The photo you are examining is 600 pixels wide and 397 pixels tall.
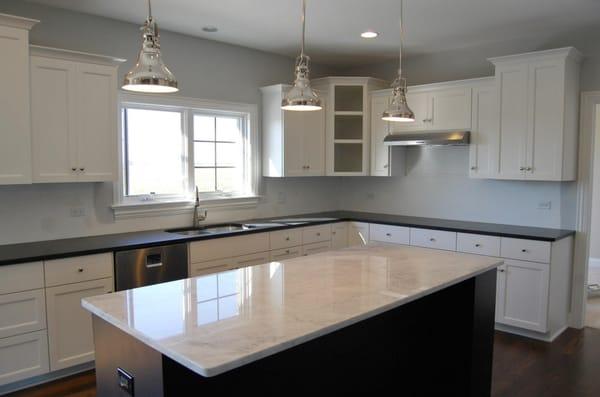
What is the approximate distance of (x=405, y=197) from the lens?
5.36 meters

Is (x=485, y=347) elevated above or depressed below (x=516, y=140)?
below

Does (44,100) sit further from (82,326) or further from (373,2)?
(373,2)

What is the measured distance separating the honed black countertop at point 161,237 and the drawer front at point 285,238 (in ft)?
0.18

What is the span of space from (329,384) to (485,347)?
111cm

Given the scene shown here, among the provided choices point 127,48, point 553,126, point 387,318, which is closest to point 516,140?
point 553,126

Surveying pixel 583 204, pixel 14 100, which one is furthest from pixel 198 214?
pixel 583 204

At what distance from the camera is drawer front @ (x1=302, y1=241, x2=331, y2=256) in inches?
185

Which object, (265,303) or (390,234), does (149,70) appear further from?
(390,234)

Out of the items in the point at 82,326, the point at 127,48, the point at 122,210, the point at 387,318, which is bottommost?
the point at 82,326

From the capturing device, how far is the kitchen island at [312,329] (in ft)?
5.07

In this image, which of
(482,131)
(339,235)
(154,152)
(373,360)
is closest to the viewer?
(373,360)

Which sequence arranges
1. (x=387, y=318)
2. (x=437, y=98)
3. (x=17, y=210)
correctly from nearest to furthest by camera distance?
(x=387, y=318) < (x=17, y=210) < (x=437, y=98)

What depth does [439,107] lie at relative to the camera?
4.65 metres

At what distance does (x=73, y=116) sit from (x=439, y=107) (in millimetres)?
3307
